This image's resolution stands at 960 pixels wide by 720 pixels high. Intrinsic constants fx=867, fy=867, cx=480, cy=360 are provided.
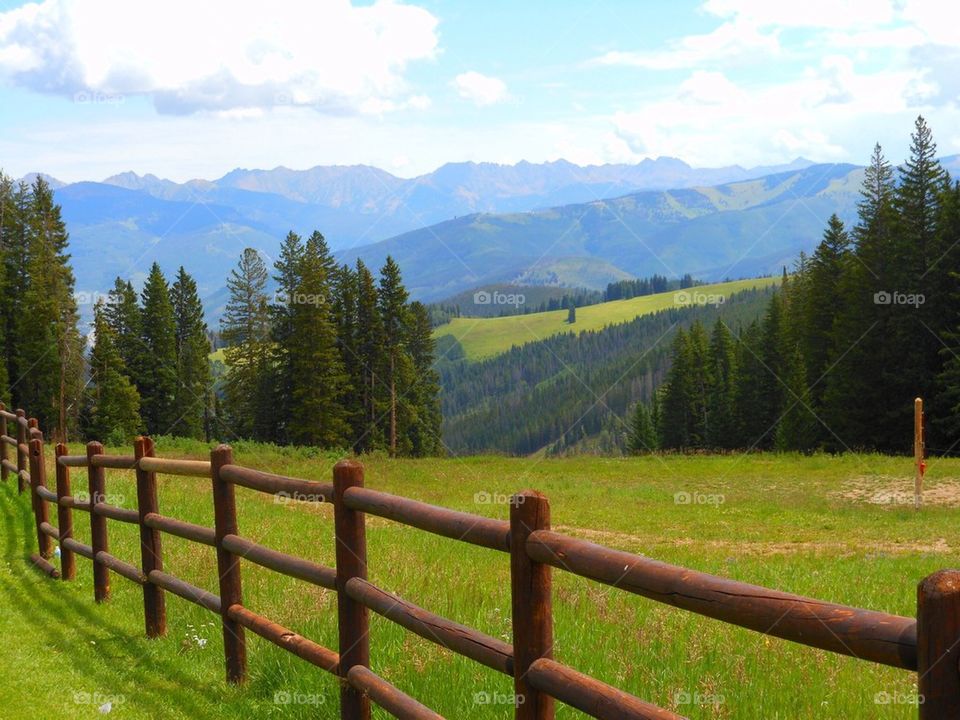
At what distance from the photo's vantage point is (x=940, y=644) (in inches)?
90.3

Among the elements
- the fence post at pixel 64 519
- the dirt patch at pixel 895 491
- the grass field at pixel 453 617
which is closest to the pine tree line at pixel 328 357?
the dirt patch at pixel 895 491

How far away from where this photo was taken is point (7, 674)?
761 centimetres

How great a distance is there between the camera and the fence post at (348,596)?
553 centimetres

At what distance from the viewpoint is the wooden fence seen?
2.41 metres

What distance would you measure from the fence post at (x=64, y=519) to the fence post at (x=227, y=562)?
4.97 m

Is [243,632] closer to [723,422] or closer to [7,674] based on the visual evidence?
[7,674]

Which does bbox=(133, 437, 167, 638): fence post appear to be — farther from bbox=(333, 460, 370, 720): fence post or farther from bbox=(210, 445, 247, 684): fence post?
bbox=(333, 460, 370, 720): fence post

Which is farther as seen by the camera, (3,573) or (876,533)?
(876,533)

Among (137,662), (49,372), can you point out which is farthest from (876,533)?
(49,372)

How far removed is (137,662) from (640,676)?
15.7 ft

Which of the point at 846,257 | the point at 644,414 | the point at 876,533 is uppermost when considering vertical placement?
the point at 846,257

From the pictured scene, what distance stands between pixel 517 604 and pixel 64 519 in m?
9.50

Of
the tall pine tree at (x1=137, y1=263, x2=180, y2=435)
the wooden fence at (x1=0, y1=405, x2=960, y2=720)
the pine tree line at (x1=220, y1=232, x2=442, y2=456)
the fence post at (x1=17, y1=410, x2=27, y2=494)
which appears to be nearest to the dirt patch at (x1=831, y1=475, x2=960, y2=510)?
the wooden fence at (x1=0, y1=405, x2=960, y2=720)

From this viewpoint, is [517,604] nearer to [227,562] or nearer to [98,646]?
[227,562]
